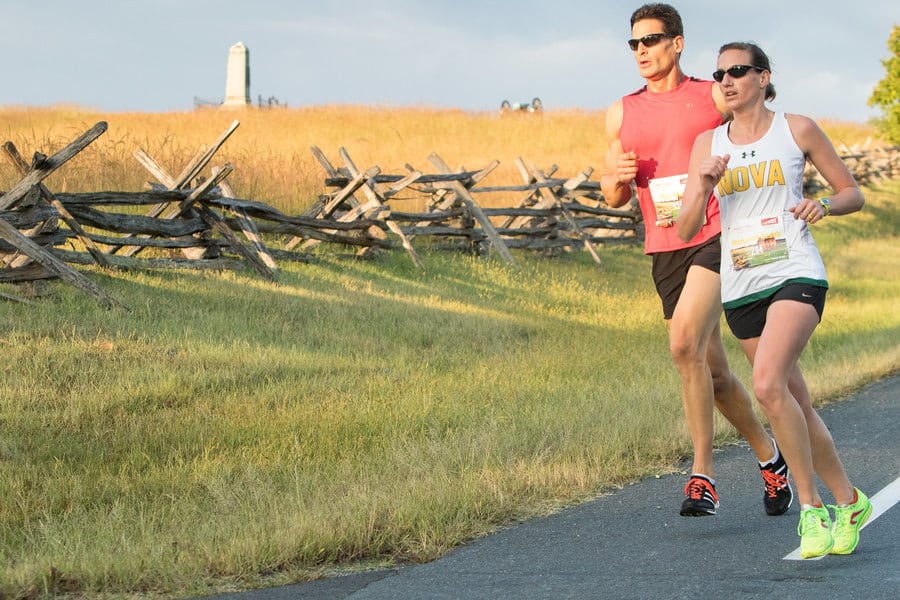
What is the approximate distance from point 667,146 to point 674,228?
1.13 ft

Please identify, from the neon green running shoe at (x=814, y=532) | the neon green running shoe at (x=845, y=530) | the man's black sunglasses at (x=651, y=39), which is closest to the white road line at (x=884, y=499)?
the neon green running shoe at (x=845, y=530)

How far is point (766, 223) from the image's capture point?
167 inches

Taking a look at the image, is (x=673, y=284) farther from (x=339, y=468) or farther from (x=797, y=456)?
(x=339, y=468)

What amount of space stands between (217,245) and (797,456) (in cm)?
832

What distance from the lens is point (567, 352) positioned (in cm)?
1033

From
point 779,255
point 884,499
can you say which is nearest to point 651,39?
point 779,255

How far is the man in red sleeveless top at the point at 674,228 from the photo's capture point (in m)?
4.84

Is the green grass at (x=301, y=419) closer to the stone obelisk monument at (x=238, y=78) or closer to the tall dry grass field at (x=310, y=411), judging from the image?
the tall dry grass field at (x=310, y=411)

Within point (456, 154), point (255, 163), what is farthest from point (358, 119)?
point (255, 163)

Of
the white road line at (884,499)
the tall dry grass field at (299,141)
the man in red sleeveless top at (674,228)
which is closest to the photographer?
the man in red sleeveless top at (674,228)

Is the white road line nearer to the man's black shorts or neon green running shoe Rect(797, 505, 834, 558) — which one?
neon green running shoe Rect(797, 505, 834, 558)

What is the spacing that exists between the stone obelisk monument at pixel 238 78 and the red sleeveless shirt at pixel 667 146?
3221 centimetres

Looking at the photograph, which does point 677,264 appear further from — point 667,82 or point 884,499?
point 884,499

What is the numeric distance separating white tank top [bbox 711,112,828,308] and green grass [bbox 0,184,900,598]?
1.57m
